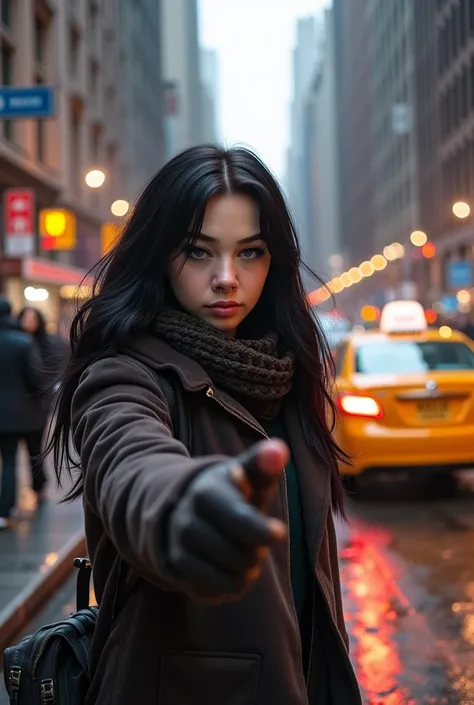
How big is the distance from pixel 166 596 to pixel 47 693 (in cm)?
42

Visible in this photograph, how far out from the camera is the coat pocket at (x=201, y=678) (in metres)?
1.74

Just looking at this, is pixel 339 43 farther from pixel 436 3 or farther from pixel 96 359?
pixel 96 359

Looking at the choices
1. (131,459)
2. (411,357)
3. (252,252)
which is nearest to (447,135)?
(411,357)

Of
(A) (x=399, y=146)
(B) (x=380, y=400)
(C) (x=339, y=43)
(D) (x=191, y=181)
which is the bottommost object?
(B) (x=380, y=400)

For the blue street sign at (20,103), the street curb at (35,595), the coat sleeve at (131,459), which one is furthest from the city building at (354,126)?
the coat sleeve at (131,459)

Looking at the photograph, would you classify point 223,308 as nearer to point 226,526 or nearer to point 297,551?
point 297,551

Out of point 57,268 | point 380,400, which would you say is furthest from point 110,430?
point 57,268

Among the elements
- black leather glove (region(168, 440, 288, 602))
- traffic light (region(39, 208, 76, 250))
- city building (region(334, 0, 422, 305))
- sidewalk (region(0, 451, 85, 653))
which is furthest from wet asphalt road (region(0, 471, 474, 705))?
city building (region(334, 0, 422, 305))

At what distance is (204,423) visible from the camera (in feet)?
6.07

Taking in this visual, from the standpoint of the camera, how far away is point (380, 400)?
32.8ft

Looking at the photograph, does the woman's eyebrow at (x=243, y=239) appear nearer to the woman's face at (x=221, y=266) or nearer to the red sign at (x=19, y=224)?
the woman's face at (x=221, y=266)

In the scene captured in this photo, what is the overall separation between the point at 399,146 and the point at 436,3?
2610 cm

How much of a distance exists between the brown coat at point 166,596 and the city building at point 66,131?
52.7 feet

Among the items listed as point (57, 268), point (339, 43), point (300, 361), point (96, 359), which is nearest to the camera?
point (96, 359)
